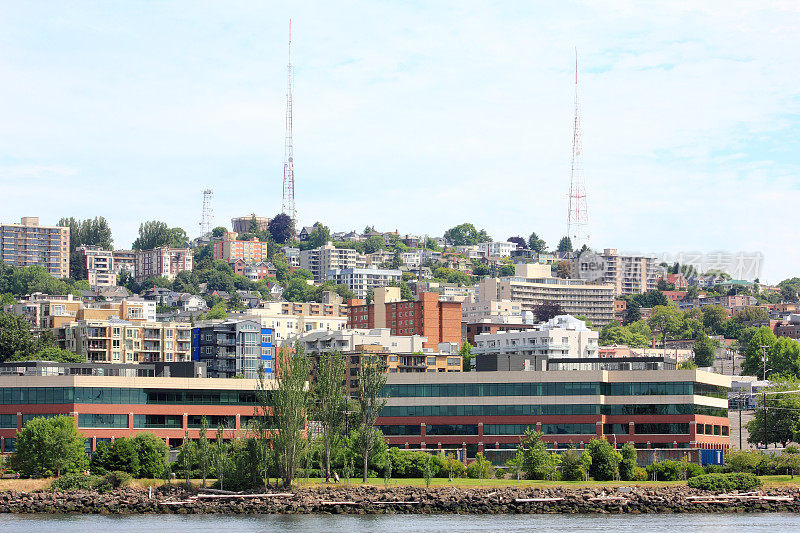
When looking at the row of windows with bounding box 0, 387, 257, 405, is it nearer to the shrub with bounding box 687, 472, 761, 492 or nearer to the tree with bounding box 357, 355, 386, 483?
A: the tree with bounding box 357, 355, 386, 483

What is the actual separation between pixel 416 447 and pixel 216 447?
Result: 4026 centimetres

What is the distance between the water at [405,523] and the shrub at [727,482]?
724 cm

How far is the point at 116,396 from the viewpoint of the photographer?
142 m

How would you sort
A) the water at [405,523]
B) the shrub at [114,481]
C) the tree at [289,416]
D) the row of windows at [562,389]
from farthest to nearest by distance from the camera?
the row of windows at [562,389], the shrub at [114,481], the tree at [289,416], the water at [405,523]

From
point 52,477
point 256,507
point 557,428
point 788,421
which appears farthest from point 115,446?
point 788,421

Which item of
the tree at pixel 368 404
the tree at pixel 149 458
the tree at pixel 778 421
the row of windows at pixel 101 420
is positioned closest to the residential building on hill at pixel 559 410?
the tree at pixel 368 404

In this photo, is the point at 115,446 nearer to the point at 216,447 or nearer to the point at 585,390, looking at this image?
the point at 216,447

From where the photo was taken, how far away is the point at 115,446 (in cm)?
12550

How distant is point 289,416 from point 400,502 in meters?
13.4

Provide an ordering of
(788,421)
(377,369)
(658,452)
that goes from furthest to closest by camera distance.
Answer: (788,421) → (658,452) → (377,369)

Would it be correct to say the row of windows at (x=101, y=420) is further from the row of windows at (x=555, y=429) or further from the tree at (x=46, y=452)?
the row of windows at (x=555, y=429)

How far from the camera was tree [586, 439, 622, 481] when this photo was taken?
12900 cm

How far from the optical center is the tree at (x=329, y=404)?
125 metres

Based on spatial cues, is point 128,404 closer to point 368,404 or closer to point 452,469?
point 368,404
